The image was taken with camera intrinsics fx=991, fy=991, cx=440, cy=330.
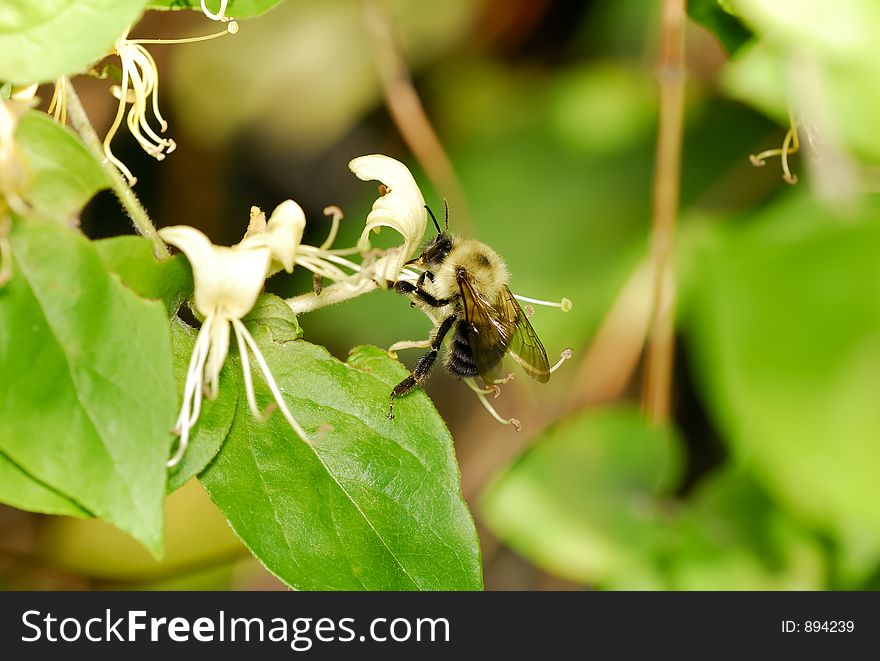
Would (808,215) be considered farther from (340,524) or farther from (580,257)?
(340,524)

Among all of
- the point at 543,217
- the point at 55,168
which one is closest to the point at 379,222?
the point at 55,168

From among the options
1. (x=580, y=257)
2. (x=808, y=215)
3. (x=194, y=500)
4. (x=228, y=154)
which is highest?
(x=228, y=154)

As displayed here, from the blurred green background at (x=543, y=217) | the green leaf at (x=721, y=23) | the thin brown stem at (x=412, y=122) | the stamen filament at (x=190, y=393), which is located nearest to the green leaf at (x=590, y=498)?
the blurred green background at (x=543, y=217)

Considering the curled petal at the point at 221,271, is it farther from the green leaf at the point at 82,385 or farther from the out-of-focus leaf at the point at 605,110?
the out-of-focus leaf at the point at 605,110

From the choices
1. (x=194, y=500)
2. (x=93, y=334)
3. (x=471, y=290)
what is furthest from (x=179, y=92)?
(x=93, y=334)

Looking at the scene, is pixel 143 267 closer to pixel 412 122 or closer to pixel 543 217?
pixel 412 122
